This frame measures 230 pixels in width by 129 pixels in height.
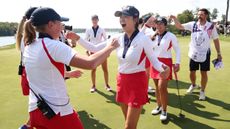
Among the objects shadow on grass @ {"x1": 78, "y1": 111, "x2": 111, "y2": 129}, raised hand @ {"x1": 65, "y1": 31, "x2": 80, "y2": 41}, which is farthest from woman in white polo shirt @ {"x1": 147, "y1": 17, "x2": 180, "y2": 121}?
raised hand @ {"x1": 65, "y1": 31, "x2": 80, "y2": 41}

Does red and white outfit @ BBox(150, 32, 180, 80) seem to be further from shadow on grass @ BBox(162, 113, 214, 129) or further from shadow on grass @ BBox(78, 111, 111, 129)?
shadow on grass @ BBox(78, 111, 111, 129)

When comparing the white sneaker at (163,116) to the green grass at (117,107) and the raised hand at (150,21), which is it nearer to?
the green grass at (117,107)

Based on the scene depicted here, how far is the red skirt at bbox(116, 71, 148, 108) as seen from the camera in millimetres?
4621

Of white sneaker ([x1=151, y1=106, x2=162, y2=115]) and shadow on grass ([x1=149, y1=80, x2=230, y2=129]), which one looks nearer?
shadow on grass ([x1=149, y1=80, x2=230, y2=129])

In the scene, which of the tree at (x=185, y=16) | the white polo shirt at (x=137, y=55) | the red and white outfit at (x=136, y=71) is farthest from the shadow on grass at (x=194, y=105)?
the tree at (x=185, y=16)

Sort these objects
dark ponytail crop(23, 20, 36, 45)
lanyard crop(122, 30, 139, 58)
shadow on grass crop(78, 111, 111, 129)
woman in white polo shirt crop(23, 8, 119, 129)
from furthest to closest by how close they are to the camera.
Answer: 1. shadow on grass crop(78, 111, 111, 129)
2. lanyard crop(122, 30, 139, 58)
3. dark ponytail crop(23, 20, 36, 45)
4. woman in white polo shirt crop(23, 8, 119, 129)

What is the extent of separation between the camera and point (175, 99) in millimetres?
8117

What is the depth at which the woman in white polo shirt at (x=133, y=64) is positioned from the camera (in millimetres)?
4582

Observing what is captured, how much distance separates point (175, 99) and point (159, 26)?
2428 millimetres

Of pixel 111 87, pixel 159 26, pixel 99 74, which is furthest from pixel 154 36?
pixel 99 74

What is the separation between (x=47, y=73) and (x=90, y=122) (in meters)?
3.60

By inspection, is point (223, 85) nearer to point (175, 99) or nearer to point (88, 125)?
point (175, 99)

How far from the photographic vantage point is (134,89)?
15.3 feet

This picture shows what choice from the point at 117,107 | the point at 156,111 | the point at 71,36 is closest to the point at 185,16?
the point at 117,107
